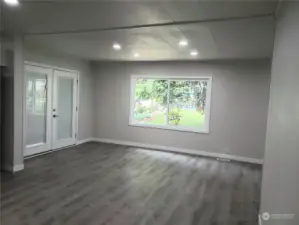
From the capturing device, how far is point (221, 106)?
629cm

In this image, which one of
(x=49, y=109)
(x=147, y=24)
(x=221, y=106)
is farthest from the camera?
(x=221, y=106)

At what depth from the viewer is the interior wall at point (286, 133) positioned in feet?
5.20

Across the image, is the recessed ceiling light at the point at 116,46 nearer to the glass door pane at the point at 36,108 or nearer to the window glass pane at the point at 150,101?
the glass door pane at the point at 36,108

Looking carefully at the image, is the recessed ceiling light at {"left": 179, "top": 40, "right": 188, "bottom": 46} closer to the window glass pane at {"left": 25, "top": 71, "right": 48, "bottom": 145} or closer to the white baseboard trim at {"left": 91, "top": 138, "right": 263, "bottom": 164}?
the white baseboard trim at {"left": 91, "top": 138, "right": 263, "bottom": 164}

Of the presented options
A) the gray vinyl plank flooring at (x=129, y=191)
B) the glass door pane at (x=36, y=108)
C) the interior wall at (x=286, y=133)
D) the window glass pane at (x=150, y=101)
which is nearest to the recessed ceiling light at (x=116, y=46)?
the glass door pane at (x=36, y=108)

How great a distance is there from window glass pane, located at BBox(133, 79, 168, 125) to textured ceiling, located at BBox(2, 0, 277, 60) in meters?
2.19

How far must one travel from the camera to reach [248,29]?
133 inches

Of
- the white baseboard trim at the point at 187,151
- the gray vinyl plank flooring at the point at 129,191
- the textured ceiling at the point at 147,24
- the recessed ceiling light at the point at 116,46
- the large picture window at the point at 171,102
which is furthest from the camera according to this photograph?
the large picture window at the point at 171,102

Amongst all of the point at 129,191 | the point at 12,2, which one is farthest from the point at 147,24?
the point at 129,191

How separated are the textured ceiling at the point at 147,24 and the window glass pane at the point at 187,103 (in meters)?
1.77

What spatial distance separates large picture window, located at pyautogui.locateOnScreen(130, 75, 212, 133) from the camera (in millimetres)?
6633

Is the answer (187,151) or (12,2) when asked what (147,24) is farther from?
(187,151)

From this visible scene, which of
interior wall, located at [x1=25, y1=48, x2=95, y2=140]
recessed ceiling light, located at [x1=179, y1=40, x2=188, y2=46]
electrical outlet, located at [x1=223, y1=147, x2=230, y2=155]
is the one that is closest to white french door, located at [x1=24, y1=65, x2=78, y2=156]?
interior wall, located at [x1=25, y1=48, x2=95, y2=140]

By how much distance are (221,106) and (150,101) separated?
2080 millimetres
